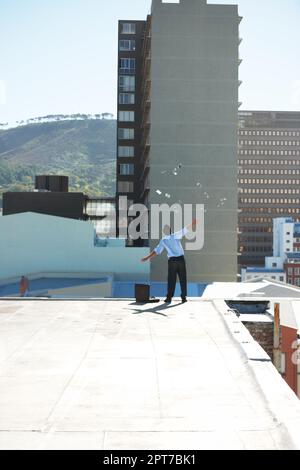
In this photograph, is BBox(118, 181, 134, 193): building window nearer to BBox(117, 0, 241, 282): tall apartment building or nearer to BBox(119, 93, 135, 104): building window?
BBox(119, 93, 135, 104): building window

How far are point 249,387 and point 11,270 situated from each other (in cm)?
4216

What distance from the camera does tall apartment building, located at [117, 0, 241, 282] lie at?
6188 cm

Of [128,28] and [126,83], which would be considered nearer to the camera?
[128,28]

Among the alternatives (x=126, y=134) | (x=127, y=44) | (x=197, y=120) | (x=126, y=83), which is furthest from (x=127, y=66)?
(x=197, y=120)

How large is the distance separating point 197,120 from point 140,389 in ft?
192

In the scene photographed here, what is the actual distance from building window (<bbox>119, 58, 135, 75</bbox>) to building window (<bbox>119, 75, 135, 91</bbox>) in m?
0.74

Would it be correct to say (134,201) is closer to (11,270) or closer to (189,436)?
(11,270)

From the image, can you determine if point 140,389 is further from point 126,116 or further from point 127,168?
point 126,116

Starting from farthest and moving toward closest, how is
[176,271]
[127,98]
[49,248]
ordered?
[127,98] < [49,248] < [176,271]

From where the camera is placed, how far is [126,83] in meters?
85.9

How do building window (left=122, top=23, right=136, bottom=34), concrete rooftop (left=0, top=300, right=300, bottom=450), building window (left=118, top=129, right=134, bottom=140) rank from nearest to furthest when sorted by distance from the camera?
concrete rooftop (left=0, top=300, right=300, bottom=450), building window (left=118, top=129, right=134, bottom=140), building window (left=122, top=23, right=136, bottom=34)

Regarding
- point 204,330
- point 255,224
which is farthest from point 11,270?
point 255,224

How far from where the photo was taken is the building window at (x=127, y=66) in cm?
8556

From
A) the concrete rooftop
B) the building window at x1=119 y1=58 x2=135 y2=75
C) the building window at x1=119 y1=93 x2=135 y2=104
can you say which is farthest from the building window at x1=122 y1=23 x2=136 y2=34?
the concrete rooftop
